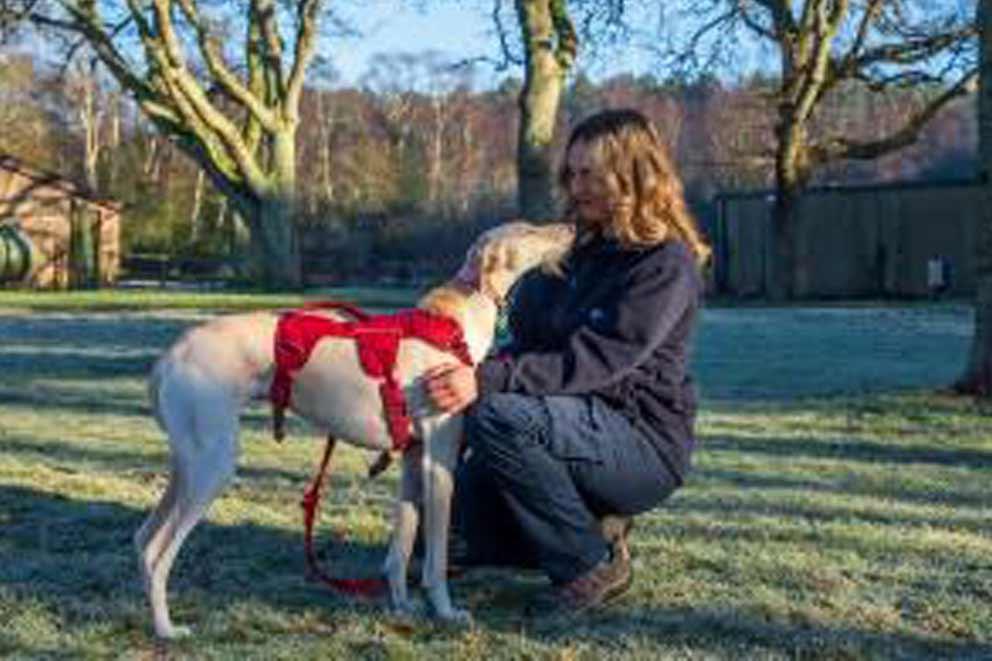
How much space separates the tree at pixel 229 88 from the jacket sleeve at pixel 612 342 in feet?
80.5

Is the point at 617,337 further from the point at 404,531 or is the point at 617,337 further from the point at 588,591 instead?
the point at 404,531

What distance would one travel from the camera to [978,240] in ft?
43.1

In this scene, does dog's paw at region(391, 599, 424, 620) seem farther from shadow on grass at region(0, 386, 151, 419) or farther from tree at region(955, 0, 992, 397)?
tree at region(955, 0, 992, 397)

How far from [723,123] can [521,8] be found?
49.8 metres

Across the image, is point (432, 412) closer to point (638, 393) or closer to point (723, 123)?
point (638, 393)

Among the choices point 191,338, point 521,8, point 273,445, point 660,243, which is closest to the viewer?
point 191,338

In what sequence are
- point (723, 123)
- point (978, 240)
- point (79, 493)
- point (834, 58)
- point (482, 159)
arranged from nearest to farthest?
point (79, 493) < point (978, 240) < point (834, 58) < point (723, 123) < point (482, 159)

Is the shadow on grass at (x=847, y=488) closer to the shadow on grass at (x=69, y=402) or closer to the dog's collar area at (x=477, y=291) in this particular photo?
the dog's collar area at (x=477, y=291)

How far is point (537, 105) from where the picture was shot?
69.1 ft

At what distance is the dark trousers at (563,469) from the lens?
557cm

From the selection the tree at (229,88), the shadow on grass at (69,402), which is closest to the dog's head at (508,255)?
the shadow on grass at (69,402)

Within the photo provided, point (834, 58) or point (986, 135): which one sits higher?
point (834, 58)

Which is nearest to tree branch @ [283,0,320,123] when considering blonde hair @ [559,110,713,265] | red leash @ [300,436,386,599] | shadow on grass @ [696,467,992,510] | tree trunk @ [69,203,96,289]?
tree trunk @ [69,203,96,289]

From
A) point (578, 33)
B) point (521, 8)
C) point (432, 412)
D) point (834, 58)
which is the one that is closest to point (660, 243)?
point (432, 412)
